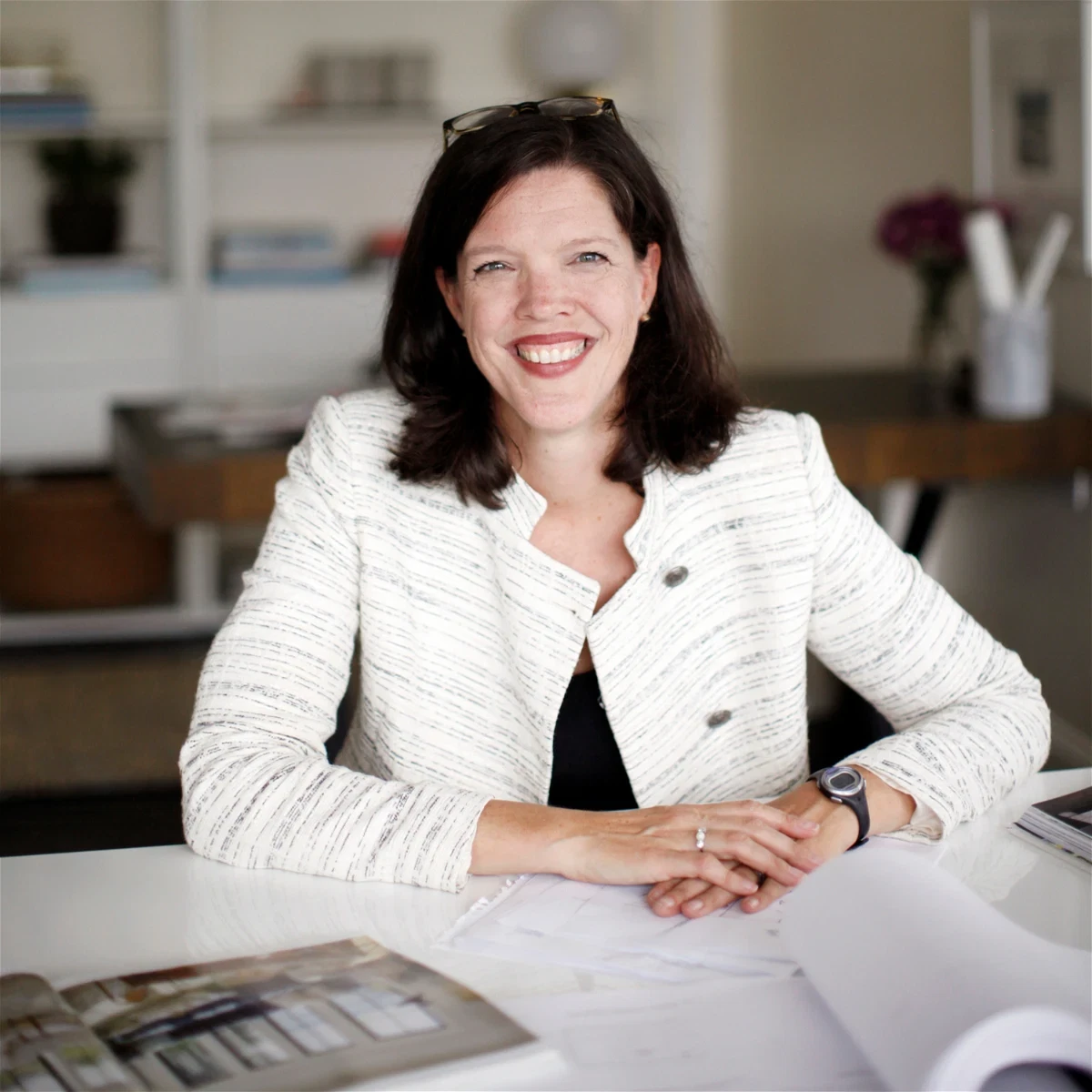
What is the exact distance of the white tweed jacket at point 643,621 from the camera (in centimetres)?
146

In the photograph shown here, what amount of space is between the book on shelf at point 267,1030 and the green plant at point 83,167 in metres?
3.72

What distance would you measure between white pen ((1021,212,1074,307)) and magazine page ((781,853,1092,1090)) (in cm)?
195

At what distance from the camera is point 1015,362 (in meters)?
2.79

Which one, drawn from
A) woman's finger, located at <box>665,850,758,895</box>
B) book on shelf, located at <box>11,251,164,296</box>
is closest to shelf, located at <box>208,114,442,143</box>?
book on shelf, located at <box>11,251,164,296</box>

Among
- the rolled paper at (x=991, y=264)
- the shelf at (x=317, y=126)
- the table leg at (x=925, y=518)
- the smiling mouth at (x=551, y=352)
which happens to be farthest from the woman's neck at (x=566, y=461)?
the shelf at (x=317, y=126)

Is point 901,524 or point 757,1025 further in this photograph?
point 901,524

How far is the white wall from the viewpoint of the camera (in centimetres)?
300

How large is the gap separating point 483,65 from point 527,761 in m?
3.72

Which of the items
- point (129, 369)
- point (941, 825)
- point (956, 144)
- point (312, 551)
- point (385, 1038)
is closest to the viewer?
point (385, 1038)

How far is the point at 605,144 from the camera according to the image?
1.47 meters

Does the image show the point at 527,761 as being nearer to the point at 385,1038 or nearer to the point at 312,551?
the point at 312,551

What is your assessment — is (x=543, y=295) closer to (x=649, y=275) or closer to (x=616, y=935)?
(x=649, y=275)

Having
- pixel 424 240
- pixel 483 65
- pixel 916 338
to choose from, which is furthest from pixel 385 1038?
pixel 483 65

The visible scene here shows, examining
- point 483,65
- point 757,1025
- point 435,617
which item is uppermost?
point 483,65
